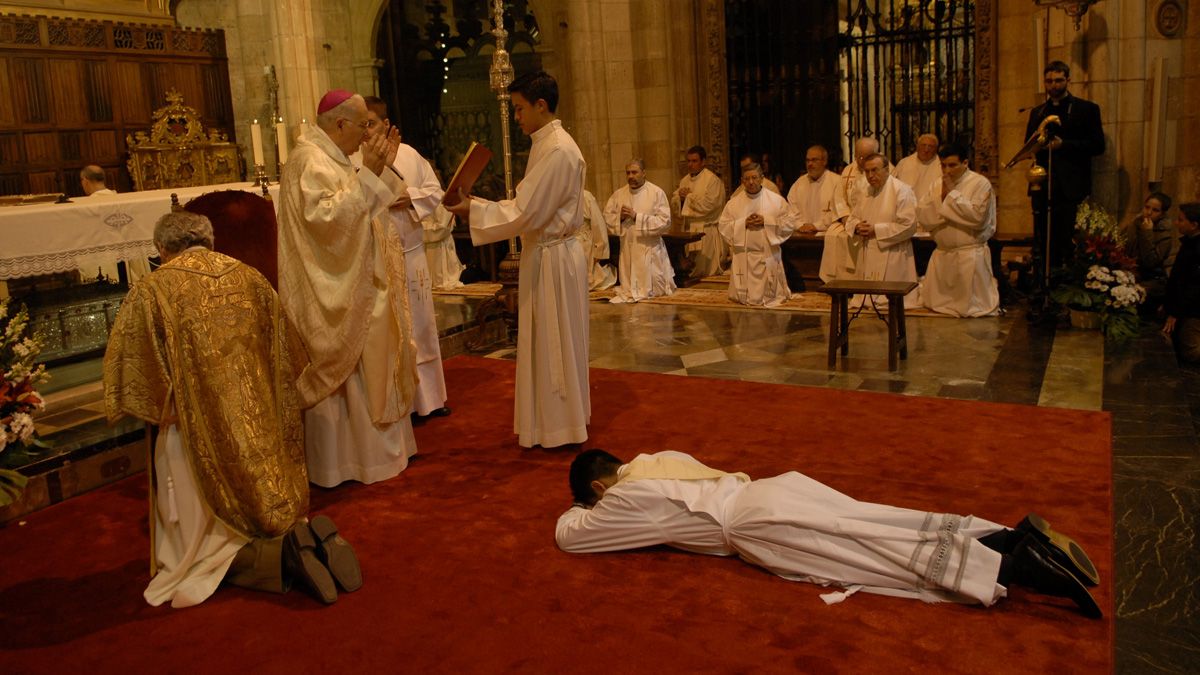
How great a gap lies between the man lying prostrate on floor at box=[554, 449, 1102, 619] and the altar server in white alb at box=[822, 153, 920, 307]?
17.9ft

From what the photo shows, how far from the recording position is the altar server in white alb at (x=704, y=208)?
11820mm

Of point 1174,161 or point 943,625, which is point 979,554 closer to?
point 943,625

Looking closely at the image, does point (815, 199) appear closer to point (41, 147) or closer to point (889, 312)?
point (889, 312)

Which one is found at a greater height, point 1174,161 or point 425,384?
point 1174,161

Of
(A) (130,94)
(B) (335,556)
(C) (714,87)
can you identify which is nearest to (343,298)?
(B) (335,556)

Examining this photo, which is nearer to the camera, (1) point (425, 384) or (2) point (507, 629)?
(2) point (507, 629)

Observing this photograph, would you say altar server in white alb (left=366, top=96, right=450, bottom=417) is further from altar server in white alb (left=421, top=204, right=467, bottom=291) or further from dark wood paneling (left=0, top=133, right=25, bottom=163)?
dark wood paneling (left=0, top=133, right=25, bottom=163)

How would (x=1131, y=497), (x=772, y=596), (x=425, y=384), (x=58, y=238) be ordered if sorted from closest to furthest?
(x=772, y=596), (x=1131, y=497), (x=425, y=384), (x=58, y=238)

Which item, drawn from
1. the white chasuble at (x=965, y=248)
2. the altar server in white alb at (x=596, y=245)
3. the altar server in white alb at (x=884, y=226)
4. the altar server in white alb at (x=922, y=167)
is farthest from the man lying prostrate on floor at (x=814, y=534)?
the altar server in white alb at (x=596, y=245)

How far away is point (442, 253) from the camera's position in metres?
11.9

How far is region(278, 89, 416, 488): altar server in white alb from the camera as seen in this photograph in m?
4.64

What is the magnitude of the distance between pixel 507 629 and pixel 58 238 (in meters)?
4.68

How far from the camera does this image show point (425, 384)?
6.04 m

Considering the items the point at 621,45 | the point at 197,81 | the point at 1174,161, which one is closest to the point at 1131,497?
the point at 1174,161
